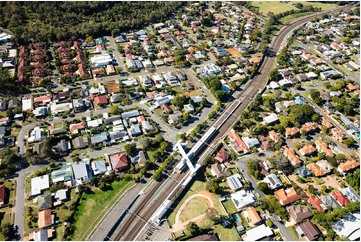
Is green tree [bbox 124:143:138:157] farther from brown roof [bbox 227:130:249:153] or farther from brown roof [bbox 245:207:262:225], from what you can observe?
brown roof [bbox 245:207:262:225]

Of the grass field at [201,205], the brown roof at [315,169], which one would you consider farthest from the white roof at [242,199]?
the brown roof at [315,169]

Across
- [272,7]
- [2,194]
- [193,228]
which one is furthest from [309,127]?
[272,7]

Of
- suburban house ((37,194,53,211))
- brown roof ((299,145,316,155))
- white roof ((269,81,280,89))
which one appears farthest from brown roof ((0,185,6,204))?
white roof ((269,81,280,89))

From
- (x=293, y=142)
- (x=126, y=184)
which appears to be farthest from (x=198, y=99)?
(x=126, y=184)

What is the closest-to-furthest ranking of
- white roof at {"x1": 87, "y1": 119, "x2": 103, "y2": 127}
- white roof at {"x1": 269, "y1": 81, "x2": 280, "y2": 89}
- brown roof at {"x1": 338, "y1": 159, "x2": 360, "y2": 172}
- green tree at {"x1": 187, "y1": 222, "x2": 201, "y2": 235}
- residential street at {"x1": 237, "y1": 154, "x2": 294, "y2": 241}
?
green tree at {"x1": 187, "y1": 222, "x2": 201, "y2": 235}, residential street at {"x1": 237, "y1": 154, "x2": 294, "y2": 241}, brown roof at {"x1": 338, "y1": 159, "x2": 360, "y2": 172}, white roof at {"x1": 87, "y1": 119, "x2": 103, "y2": 127}, white roof at {"x1": 269, "y1": 81, "x2": 280, "y2": 89}

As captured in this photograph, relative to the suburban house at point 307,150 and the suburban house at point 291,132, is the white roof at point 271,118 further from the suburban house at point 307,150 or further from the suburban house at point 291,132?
the suburban house at point 307,150
